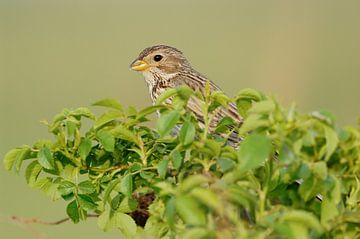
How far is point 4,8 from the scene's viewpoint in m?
25.8

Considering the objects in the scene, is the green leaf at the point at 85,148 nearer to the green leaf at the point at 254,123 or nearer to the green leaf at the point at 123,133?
the green leaf at the point at 123,133

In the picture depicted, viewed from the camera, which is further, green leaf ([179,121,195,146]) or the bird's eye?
the bird's eye

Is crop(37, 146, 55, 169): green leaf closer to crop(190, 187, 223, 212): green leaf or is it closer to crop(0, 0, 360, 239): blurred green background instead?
crop(190, 187, 223, 212): green leaf

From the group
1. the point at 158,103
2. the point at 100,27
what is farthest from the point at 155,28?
the point at 158,103

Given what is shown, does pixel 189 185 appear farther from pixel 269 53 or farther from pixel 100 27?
pixel 100 27

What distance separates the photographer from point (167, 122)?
2.40 m

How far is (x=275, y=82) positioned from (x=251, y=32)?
713cm

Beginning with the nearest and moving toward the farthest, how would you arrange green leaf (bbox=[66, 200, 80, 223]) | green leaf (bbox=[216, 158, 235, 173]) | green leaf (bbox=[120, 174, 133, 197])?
1. green leaf (bbox=[216, 158, 235, 173])
2. green leaf (bbox=[120, 174, 133, 197])
3. green leaf (bbox=[66, 200, 80, 223])

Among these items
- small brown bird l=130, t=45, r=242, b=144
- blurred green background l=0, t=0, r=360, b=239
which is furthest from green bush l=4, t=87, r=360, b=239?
blurred green background l=0, t=0, r=360, b=239

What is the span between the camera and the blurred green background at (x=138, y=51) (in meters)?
14.3

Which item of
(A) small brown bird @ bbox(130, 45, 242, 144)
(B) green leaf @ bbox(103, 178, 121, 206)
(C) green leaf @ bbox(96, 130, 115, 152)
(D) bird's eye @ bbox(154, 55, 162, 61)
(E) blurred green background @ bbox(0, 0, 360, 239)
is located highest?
(C) green leaf @ bbox(96, 130, 115, 152)

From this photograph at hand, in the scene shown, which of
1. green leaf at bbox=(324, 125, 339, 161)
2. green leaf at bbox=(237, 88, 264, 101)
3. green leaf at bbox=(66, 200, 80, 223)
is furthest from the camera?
green leaf at bbox=(66, 200, 80, 223)

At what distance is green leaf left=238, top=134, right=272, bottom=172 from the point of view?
203cm

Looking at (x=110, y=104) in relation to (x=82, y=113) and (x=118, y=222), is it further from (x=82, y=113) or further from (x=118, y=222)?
(x=118, y=222)
